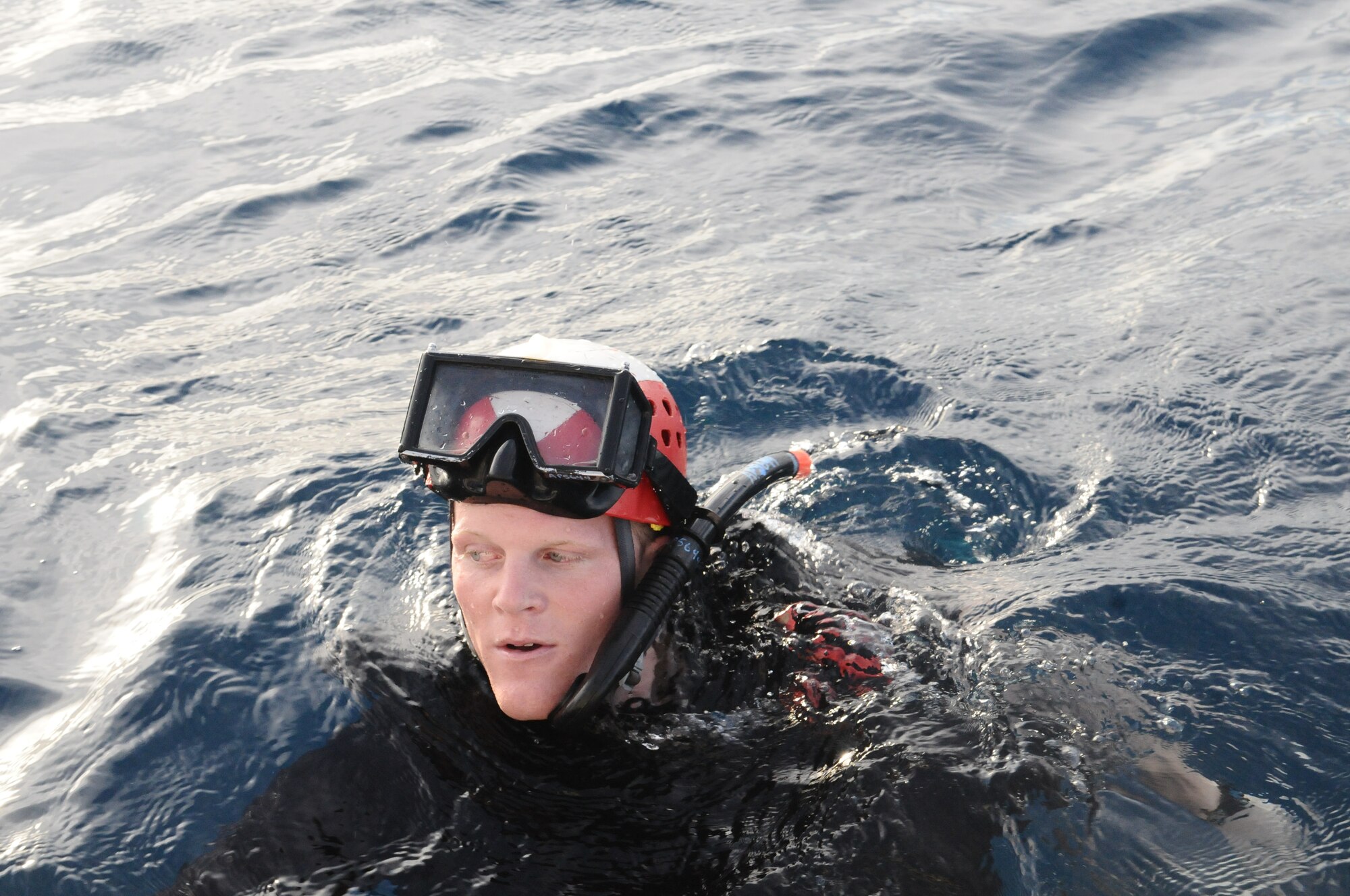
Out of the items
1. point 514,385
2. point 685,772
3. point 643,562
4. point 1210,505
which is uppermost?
point 514,385

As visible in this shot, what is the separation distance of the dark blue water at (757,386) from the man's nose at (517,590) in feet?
1.61

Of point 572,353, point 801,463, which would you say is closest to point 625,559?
point 572,353

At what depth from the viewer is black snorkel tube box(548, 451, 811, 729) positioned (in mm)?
2926

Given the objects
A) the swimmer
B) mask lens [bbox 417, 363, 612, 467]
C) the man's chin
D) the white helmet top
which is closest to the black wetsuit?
the swimmer

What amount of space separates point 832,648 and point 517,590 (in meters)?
1.00

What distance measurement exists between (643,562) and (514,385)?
63 cm

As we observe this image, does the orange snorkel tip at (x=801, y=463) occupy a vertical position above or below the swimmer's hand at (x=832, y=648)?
above

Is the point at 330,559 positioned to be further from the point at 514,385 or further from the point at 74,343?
the point at 74,343

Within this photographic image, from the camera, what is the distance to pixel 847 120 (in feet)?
31.3

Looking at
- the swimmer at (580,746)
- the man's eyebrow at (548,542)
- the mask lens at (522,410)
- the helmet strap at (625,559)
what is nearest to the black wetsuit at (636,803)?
the swimmer at (580,746)

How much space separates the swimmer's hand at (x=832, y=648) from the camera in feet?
10.9

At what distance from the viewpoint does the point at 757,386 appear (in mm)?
6109

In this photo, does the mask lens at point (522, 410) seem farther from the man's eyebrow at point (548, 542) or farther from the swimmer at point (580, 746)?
the man's eyebrow at point (548, 542)

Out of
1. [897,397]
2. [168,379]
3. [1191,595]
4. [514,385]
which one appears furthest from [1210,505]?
[168,379]
